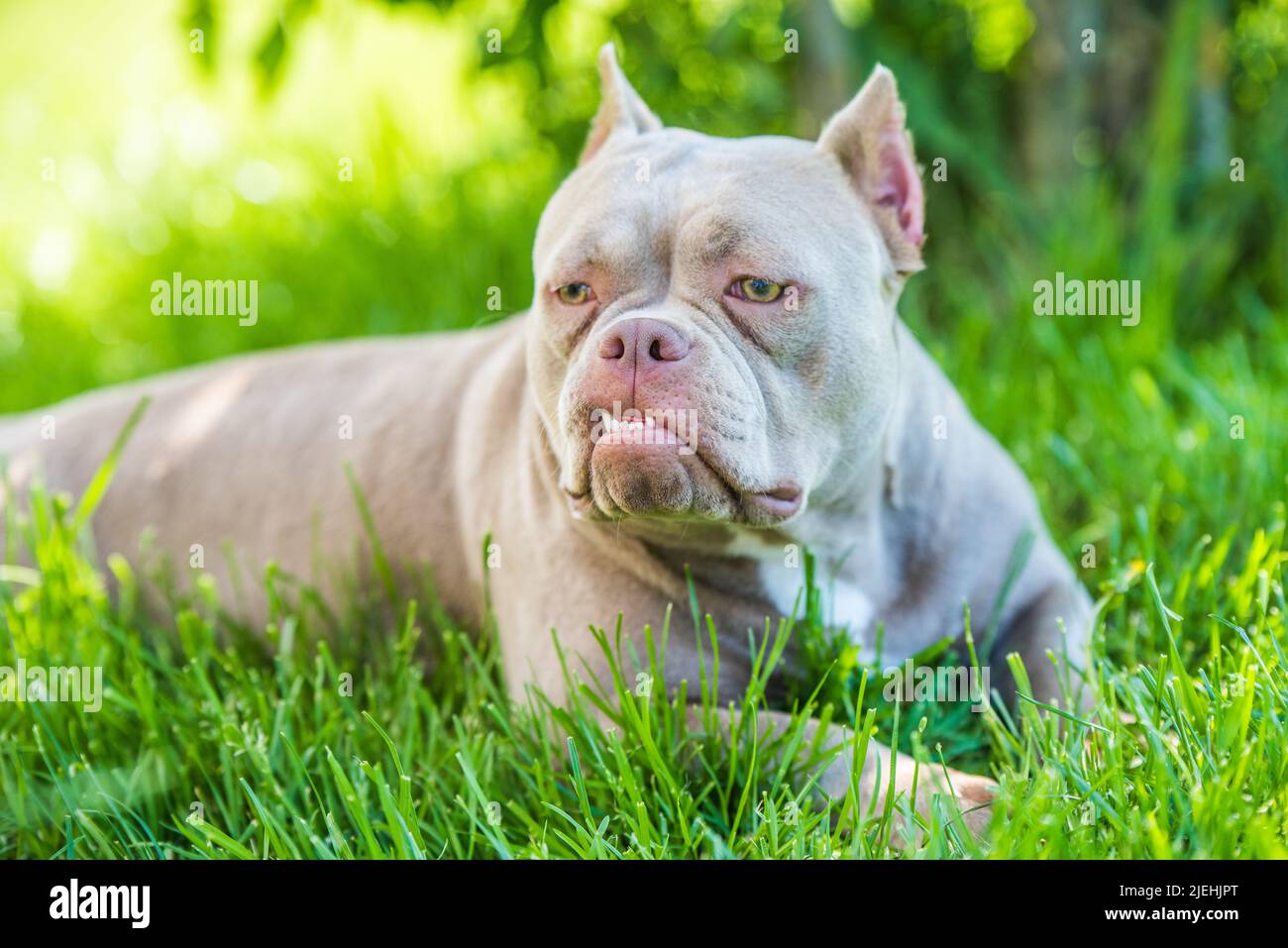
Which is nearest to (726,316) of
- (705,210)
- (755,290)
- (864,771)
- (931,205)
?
(755,290)

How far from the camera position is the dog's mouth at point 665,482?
7.33 ft

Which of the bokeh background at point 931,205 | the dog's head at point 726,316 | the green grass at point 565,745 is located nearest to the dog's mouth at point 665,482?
the dog's head at point 726,316

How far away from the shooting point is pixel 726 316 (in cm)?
234

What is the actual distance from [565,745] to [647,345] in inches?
30.5

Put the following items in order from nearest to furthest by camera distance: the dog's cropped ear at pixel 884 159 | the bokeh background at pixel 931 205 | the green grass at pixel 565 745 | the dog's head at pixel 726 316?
the green grass at pixel 565 745 < the dog's head at pixel 726 316 < the dog's cropped ear at pixel 884 159 < the bokeh background at pixel 931 205

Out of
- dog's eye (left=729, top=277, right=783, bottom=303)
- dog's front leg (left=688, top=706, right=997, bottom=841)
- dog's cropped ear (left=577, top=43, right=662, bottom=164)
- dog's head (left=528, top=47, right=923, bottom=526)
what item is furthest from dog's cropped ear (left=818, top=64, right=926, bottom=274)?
dog's front leg (left=688, top=706, right=997, bottom=841)

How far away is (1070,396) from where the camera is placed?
3947 mm

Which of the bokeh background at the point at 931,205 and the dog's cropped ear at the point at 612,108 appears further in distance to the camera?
the bokeh background at the point at 931,205

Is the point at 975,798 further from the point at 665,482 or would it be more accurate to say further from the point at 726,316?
the point at 726,316

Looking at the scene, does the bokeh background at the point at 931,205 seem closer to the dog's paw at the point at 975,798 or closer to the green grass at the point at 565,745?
the green grass at the point at 565,745

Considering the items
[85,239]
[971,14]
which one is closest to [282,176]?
[85,239]

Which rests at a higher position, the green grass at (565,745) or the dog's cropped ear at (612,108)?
the dog's cropped ear at (612,108)

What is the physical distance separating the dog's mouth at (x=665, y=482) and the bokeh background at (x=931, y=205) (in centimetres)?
107
